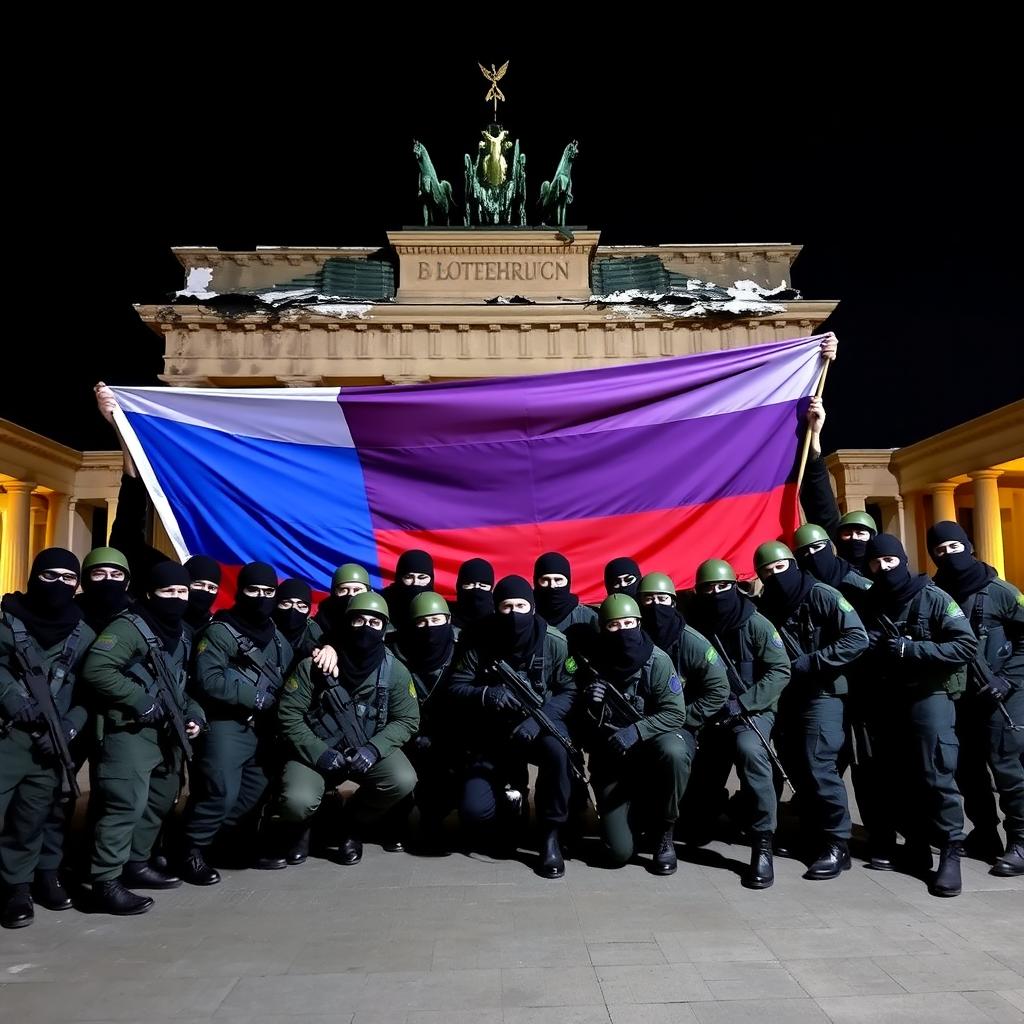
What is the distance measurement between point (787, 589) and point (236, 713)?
13.1 feet

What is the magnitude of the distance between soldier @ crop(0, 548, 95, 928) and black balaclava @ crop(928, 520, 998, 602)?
5732 millimetres

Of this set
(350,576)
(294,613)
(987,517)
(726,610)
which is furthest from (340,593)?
(987,517)

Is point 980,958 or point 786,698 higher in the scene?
point 786,698

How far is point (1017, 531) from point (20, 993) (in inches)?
1518

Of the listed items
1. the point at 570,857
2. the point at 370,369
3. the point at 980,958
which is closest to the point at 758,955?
the point at 980,958

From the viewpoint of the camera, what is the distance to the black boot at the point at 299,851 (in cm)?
555

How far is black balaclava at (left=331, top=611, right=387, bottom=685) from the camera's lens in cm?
555

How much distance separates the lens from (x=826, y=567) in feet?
20.2

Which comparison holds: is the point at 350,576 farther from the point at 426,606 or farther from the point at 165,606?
the point at 165,606

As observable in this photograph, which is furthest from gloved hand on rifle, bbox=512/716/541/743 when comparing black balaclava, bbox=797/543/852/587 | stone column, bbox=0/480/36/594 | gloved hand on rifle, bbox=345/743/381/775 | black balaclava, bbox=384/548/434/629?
stone column, bbox=0/480/36/594

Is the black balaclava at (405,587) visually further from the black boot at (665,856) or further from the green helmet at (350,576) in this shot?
the black boot at (665,856)

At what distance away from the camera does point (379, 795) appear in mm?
5488

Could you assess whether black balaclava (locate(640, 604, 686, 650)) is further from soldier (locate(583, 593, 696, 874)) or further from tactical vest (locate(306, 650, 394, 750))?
tactical vest (locate(306, 650, 394, 750))

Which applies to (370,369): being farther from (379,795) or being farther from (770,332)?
(379,795)
